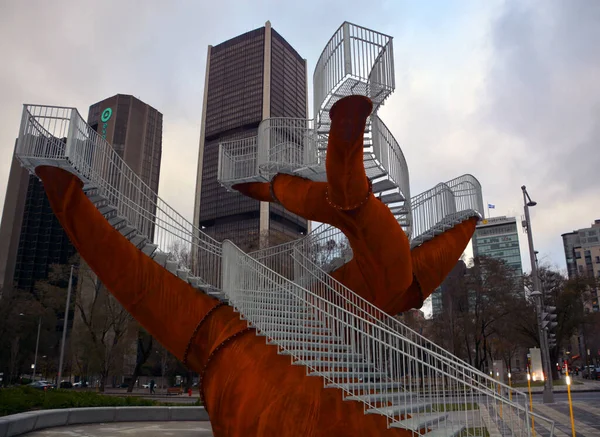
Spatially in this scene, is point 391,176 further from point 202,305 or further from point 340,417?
point 340,417

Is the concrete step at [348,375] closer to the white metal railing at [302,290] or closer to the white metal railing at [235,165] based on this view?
the white metal railing at [302,290]

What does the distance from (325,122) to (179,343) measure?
6883 millimetres

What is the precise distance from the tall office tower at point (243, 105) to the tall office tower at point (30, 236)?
3194 centimetres

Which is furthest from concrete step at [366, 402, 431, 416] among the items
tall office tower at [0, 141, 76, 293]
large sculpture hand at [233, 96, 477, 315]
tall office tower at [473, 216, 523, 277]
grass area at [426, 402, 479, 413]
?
tall office tower at [473, 216, 523, 277]

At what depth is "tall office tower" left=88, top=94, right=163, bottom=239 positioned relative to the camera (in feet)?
308

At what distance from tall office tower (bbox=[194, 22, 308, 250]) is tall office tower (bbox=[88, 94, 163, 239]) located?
1480 cm

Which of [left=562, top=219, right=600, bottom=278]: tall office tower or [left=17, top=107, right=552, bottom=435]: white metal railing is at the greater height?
[left=562, top=219, right=600, bottom=278]: tall office tower

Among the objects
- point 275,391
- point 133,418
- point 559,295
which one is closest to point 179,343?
point 275,391

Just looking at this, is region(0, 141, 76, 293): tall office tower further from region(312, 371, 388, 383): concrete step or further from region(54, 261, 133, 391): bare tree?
region(312, 371, 388, 383): concrete step

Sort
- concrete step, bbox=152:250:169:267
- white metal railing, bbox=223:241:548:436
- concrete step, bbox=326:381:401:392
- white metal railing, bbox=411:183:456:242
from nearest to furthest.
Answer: white metal railing, bbox=223:241:548:436 < concrete step, bbox=326:381:401:392 < concrete step, bbox=152:250:169:267 < white metal railing, bbox=411:183:456:242

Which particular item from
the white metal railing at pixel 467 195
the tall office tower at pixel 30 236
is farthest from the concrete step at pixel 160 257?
the tall office tower at pixel 30 236

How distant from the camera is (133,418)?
707 inches

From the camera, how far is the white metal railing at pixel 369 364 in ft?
23.9

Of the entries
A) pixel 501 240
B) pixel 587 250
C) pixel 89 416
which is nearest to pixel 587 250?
pixel 587 250
